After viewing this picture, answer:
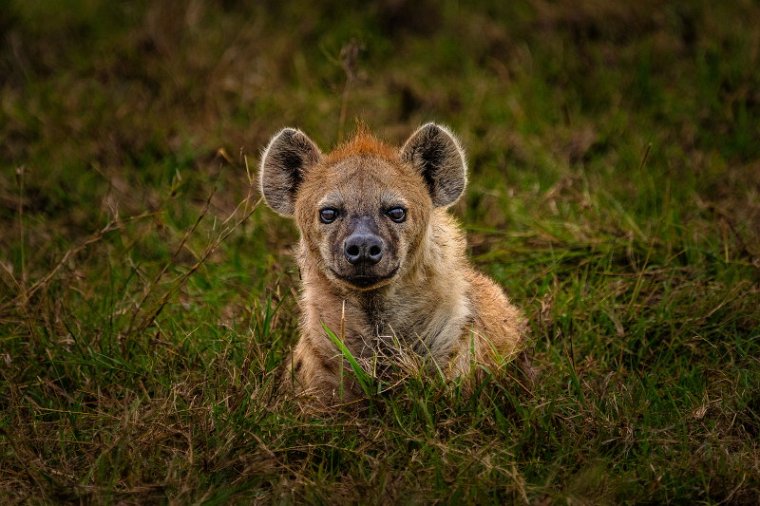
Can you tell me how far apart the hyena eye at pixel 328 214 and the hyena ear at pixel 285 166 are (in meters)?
0.32

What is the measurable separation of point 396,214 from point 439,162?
0.37 metres

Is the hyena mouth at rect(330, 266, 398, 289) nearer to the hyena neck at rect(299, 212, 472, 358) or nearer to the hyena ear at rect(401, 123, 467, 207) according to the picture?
the hyena neck at rect(299, 212, 472, 358)

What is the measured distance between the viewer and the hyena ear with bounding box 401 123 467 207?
3918 millimetres

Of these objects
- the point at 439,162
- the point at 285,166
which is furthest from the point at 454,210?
the point at 285,166

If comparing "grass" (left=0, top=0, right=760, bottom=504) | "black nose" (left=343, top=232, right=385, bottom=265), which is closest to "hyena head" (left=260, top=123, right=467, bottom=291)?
"black nose" (left=343, top=232, right=385, bottom=265)

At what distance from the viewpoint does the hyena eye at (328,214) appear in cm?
374

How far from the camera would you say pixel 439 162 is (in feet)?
13.0

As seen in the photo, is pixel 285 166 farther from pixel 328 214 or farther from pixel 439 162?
pixel 439 162

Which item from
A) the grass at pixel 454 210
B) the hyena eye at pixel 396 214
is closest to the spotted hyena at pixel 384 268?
the hyena eye at pixel 396 214

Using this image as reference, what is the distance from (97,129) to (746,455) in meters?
4.43

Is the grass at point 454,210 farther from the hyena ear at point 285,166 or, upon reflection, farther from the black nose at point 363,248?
the black nose at point 363,248

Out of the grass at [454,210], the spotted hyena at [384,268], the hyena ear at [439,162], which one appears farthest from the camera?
the hyena ear at [439,162]

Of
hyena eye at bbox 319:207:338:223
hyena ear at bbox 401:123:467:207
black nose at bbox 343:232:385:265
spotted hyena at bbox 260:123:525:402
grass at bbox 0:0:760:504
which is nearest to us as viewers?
grass at bbox 0:0:760:504

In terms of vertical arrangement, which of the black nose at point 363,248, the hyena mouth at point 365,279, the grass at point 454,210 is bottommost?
the grass at point 454,210
